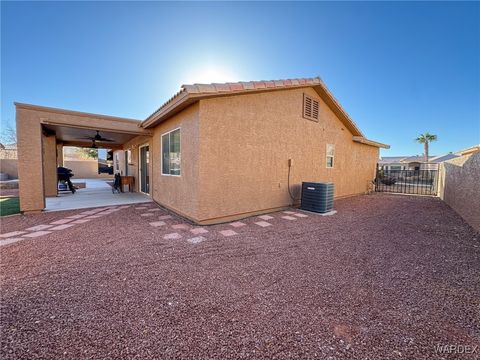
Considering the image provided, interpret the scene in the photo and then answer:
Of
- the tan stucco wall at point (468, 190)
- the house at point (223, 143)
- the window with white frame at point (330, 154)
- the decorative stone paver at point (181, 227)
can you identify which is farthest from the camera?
the window with white frame at point (330, 154)

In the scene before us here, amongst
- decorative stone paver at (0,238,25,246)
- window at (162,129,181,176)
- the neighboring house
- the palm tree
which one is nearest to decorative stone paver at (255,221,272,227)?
window at (162,129,181,176)

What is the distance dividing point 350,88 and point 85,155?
3821cm

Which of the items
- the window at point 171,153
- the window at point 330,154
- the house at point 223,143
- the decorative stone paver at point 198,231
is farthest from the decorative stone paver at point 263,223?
the window at point 330,154

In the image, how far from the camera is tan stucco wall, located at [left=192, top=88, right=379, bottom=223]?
4.94m

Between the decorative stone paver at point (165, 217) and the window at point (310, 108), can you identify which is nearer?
the decorative stone paver at point (165, 217)

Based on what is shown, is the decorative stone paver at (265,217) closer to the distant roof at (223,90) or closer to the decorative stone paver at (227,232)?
the decorative stone paver at (227,232)

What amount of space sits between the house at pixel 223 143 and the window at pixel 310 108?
0.04 metres

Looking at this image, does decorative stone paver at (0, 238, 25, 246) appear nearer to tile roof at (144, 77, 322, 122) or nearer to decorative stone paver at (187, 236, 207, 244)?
decorative stone paver at (187, 236, 207, 244)

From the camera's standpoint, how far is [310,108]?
748 centimetres

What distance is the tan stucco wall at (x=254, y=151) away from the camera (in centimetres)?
494

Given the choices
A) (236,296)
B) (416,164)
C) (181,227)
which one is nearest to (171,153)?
(181,227)

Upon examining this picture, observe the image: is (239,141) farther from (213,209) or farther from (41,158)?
(41,158)

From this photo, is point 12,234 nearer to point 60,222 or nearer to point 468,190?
point 60,222

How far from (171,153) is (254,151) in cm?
280
